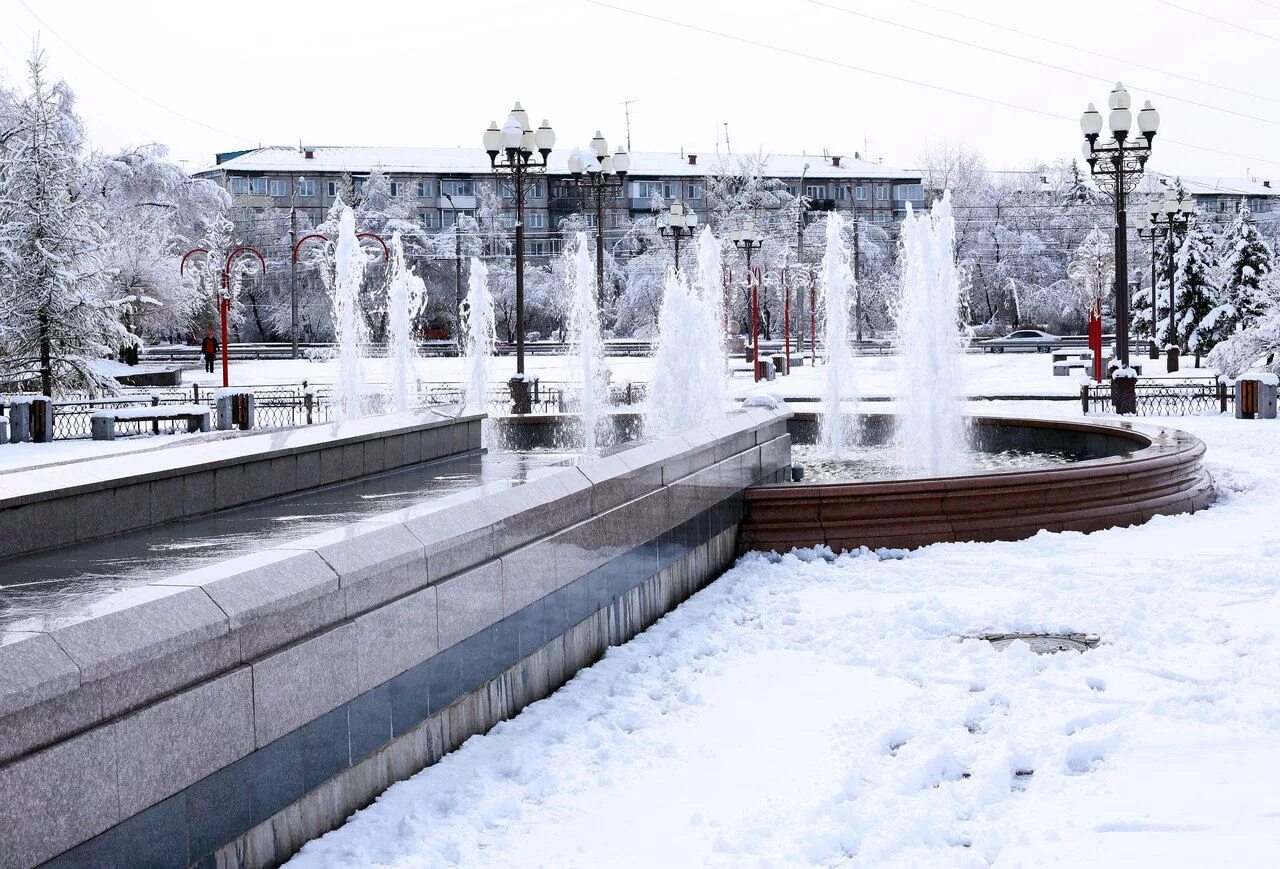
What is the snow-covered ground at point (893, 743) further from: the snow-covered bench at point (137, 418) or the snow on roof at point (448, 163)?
the snow on roof at point (448, 163)

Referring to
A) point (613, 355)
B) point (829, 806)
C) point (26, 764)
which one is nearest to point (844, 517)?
point (829, 806)

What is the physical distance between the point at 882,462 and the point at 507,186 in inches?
3057

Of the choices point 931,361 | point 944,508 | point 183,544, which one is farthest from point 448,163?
point 183,544

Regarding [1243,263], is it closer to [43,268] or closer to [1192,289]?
[1192,289]

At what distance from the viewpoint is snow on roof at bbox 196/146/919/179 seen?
8675 centimetres

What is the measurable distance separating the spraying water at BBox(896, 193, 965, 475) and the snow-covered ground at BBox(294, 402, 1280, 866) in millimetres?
6168

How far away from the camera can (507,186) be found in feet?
294

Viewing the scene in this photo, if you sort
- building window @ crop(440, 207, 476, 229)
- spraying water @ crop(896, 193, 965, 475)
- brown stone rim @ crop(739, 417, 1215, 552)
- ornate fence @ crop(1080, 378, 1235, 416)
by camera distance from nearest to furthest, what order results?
brown stone rim @ crop(739, 417, 1215, 552)
spraying water @ crop(896, 193, 965, 475)
ornate fence @ crop(1080, 378, 1235, 416)
building window @ crop(440, 207, 476, 229)

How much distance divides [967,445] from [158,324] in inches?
1725

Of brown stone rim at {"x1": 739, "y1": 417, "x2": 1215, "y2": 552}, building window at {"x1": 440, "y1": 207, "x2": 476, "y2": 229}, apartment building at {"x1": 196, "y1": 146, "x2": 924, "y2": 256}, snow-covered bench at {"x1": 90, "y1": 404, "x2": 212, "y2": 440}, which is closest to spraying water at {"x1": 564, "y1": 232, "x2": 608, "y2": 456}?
brown stone rim at {"x1": 739, "y1": 417, "x2": 1215, "y2": 552}

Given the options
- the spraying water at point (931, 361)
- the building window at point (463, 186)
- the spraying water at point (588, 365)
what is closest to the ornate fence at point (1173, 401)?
the spraying water at point (931, 361)

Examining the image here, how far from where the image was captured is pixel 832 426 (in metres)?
17.7

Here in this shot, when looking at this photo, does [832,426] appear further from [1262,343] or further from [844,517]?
[1262,343]

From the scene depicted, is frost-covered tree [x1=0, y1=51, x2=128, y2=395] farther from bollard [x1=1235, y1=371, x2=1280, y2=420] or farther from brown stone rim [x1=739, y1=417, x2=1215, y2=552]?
bollard [x1=1235, y1=371, x2=1280, y2=420]
